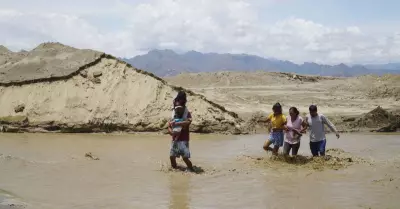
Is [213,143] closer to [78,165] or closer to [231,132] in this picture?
[231,132]

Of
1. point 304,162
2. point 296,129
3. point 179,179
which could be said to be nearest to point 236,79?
point 296,129

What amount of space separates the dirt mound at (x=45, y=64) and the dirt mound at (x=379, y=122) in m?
8.73

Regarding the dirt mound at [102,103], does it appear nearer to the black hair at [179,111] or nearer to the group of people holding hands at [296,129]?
the group of people holding hands at [296,129]

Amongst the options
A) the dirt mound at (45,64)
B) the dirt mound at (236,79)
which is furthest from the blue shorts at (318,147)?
the dirt mound at (236,79)

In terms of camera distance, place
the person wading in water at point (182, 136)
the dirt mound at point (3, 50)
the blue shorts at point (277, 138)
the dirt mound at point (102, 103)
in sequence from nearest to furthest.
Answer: the person wading in water at point (182, 136), the blue shorts at point (277, 138), the dirt mound at point (102, 103), the dirt mound at point (3, 50)

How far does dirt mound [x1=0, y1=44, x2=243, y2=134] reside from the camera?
13.5m

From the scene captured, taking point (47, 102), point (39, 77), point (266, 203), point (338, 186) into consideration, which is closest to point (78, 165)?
point (266, 203)

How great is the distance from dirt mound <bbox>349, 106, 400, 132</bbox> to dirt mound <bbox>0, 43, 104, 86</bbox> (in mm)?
8728

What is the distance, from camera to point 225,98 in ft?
72.6

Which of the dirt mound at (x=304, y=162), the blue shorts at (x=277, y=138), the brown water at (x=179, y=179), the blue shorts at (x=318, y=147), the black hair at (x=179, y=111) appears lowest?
the brown water at (x=179, y=179)

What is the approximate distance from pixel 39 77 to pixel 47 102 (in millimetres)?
1129

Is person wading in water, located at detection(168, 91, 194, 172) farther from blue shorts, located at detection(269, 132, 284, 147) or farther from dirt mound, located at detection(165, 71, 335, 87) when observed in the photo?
dirt mound, located at detection(165, 71, 335, 87)

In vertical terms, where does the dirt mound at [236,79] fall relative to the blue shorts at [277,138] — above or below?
above

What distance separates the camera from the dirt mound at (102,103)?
13.5 meters
